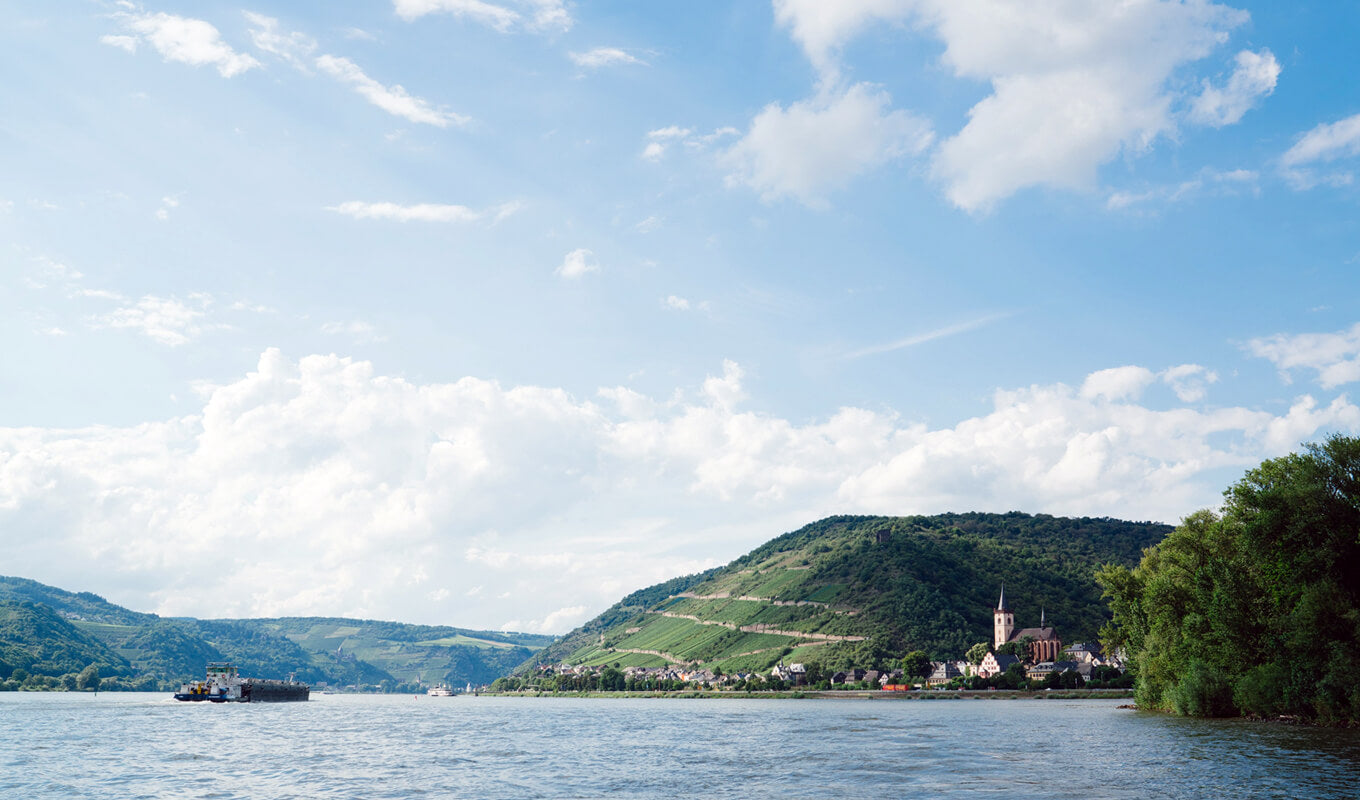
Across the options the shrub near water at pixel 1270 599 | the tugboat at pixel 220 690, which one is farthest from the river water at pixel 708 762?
the tugboat at pixel 220 690

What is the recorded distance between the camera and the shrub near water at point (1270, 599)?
60.3 meters

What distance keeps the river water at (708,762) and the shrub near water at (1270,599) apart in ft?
10.7

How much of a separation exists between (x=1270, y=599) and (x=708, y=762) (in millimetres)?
44057

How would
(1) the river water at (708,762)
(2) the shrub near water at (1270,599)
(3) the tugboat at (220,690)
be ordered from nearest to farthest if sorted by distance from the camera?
(1) the river water at (708,762), (2) the shrub near water at (1270,599), (3) the tugboat at (220,690)

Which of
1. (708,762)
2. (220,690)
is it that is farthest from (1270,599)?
(220,690)

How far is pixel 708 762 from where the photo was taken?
5672 cm

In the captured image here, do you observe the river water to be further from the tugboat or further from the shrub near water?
the tugboat

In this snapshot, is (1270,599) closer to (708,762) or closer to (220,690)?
(708,762)

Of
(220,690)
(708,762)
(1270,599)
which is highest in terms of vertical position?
(1270,599)

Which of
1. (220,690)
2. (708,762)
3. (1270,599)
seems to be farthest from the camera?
(220,690)

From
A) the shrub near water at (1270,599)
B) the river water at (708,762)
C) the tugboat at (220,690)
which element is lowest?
the tugboat at (220,690)

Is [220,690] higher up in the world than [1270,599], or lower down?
lower down

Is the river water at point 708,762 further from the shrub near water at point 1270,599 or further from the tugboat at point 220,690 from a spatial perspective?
the tugboat at point 220,690

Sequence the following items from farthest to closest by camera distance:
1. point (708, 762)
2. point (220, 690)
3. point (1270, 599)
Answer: point (220, 690) → point (1270, 599) → point (708, 762)
